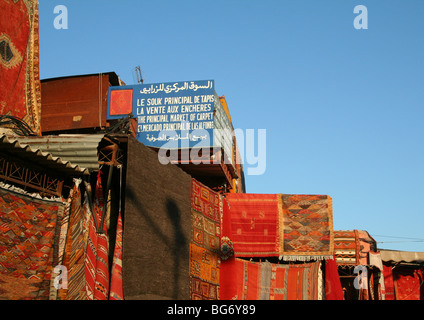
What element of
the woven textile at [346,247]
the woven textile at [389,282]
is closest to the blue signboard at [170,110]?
the woven textile at [346,247]

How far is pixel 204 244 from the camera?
16.1 meters

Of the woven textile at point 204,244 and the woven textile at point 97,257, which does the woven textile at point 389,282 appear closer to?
the woven textile at point 204,244

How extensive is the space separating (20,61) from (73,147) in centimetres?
621

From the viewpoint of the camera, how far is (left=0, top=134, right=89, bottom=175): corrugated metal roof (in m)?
9.19

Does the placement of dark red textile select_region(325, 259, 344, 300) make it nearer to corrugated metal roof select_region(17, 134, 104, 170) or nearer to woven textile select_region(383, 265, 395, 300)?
woven textile select_region(383, 265, 395, 300)

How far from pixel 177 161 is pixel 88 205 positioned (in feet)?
26.1

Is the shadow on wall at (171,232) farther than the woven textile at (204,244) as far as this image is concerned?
No

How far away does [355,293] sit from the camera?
2195 centimetres

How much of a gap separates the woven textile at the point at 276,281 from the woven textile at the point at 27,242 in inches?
346

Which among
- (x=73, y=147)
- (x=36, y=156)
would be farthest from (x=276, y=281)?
(x=36, y=156)

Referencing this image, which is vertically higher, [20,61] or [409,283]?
[20,61]

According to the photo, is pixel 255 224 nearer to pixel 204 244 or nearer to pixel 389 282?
pixel 204 244

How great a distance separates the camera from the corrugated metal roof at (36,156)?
→ 30.1 feet
